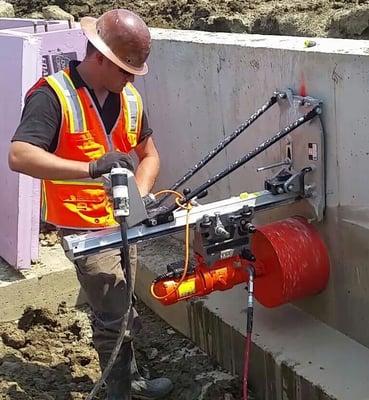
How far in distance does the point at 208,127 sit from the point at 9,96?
1.44 meters

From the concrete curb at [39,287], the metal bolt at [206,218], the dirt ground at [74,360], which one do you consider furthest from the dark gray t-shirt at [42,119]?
the concrete curb at [39,287]

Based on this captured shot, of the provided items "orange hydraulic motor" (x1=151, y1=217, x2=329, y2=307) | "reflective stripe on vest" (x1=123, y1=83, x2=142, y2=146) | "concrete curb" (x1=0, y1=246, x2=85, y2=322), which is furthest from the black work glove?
"concrete curb" (x1=0, y1=246, x2=85, y2=322)

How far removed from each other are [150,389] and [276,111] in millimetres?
1617

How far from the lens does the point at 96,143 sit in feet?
11.1

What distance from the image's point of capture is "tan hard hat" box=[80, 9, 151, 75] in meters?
3.18

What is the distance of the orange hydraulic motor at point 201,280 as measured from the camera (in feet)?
11.0

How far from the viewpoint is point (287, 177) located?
367 centimetres

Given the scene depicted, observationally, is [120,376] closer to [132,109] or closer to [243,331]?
[243,331]

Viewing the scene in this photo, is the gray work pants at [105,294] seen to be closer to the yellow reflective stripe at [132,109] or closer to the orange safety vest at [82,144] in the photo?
the orange safety vest at [82,144]

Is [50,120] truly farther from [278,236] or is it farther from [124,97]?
[278,236]

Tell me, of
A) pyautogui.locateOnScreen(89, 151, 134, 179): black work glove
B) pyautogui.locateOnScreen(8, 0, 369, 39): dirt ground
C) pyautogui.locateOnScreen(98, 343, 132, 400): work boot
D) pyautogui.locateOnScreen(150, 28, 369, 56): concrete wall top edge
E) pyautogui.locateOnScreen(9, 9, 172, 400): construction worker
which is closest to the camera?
pyautogui.locateOnScreen(89, 151, 134, 179): black work glove

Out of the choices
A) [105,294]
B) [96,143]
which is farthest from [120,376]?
[96,143]

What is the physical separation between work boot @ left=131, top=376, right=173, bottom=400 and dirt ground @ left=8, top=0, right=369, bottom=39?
5647mm

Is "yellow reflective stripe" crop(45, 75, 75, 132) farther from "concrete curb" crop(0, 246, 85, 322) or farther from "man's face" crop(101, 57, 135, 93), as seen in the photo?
"concrete curb" crop(0, 246, 85, 322)
